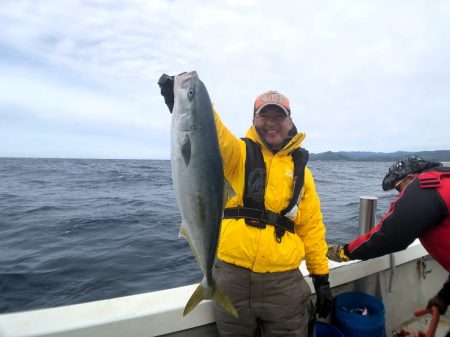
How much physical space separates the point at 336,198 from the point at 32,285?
65.9ft

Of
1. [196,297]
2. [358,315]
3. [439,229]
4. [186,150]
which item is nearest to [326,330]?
[358,315]

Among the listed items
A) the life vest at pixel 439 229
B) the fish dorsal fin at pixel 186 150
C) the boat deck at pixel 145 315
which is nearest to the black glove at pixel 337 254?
the boat deck at pixel 145 315

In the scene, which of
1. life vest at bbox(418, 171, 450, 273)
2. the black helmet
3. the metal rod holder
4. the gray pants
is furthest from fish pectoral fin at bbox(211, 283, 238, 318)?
the metal rod holder

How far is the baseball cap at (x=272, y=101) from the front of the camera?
3418 millimetres

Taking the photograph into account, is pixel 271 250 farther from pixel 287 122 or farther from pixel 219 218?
pixel 287 122

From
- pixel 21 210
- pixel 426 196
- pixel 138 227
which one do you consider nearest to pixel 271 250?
pixel 426 196

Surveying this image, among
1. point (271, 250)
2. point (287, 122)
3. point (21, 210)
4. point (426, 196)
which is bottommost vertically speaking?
point (21, 210)

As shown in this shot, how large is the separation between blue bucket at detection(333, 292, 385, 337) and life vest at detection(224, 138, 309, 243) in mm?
1685

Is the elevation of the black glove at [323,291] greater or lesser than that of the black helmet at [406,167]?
lesser

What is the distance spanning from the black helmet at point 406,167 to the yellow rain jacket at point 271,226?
2.76ft

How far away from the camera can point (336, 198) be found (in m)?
23.5

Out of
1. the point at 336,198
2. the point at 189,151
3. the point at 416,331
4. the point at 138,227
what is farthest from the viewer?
the point at 336,198

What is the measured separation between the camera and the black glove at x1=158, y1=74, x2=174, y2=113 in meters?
2.70

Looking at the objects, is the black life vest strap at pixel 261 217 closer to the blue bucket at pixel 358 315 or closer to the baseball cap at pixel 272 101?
the baseball cap at pixel 272 101
